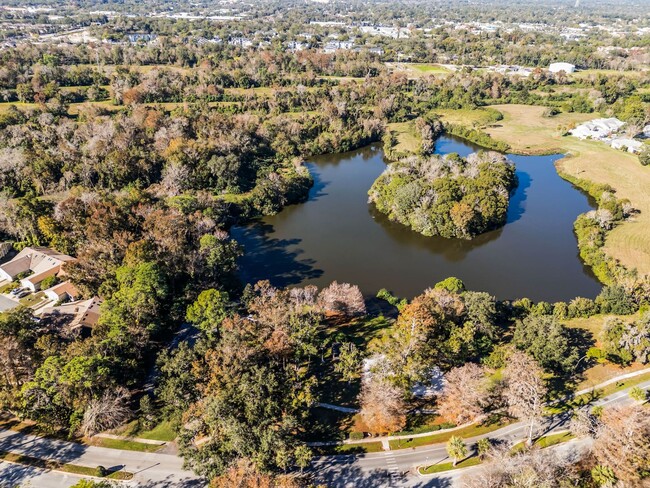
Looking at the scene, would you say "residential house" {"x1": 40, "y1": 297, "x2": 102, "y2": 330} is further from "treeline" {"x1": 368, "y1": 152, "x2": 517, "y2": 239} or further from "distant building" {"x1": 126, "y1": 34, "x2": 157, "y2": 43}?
"distant building" {"x1": 126, "y1": 34, "x2": 157, "y2": 43}

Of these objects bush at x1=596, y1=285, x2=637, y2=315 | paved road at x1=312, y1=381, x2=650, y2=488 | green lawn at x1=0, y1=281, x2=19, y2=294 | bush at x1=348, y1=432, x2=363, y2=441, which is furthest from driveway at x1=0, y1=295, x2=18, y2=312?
bush at x1=596, y1=285, x2=637, y2=315

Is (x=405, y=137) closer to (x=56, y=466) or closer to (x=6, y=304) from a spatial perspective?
(x=6, y=304)

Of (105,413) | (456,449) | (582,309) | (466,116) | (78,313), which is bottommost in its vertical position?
(582,309)

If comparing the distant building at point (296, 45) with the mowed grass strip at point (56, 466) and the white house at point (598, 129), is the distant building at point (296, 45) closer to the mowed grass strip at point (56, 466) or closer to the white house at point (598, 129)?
the white house at point (598, 129)

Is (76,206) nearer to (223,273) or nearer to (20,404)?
(223,273)

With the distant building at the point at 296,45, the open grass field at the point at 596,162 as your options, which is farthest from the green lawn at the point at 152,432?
the distant building at the point at 296,45

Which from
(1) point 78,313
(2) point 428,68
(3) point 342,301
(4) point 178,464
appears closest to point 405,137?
(3) point 342,301
